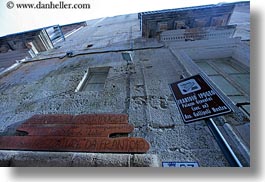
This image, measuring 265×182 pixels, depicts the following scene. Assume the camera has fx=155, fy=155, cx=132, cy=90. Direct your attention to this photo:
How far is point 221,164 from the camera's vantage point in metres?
1.35

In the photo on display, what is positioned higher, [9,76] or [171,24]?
[171,24]

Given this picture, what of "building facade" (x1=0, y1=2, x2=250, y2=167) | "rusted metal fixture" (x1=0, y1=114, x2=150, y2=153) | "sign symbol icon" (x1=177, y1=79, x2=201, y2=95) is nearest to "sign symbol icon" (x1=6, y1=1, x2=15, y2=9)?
"building facade" (x1=0, y1=2, x2=250, y2=167)

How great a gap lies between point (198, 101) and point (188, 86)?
28 centimetres

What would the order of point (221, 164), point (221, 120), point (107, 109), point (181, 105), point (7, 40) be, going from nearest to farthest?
1. point (221, 164)
2. point (221, 120)
3. point (181, 105)
4. point (107, 109)
5. point (7, 40)

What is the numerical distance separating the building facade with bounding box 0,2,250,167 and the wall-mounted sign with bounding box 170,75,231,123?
115mm

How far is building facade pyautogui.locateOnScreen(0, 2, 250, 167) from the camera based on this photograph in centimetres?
156

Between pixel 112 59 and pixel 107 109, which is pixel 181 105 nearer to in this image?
pixel 107 109

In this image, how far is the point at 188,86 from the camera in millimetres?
1891

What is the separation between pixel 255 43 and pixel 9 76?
16.1ft

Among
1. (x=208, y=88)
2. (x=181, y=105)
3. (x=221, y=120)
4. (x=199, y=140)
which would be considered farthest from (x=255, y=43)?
(x=199, y=140)

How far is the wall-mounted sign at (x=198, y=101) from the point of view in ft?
5.23
